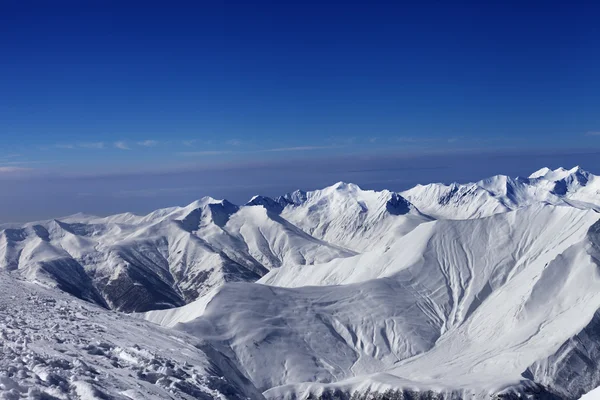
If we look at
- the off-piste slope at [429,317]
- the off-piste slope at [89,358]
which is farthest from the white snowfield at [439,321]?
the off-piste slope at [89,358]

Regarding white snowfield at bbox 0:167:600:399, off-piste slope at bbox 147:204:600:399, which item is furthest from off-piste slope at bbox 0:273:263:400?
off-piste slope at bbox 147:204:600:399

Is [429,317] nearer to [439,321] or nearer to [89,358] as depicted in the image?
[439,321]

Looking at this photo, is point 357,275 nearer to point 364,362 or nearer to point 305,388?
point 364,362

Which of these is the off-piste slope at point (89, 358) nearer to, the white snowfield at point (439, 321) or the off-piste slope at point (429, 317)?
the white snowfield at point (439, 321)

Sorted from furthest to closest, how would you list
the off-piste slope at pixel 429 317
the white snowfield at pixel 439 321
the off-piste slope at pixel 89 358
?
1. the off-piste slope at pixel 429 317
2. the white snowfield at pixel 439 321
3. the off-piste slope at pixel 89 358

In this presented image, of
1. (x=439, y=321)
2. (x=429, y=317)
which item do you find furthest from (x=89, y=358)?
(x=439, y=321)
